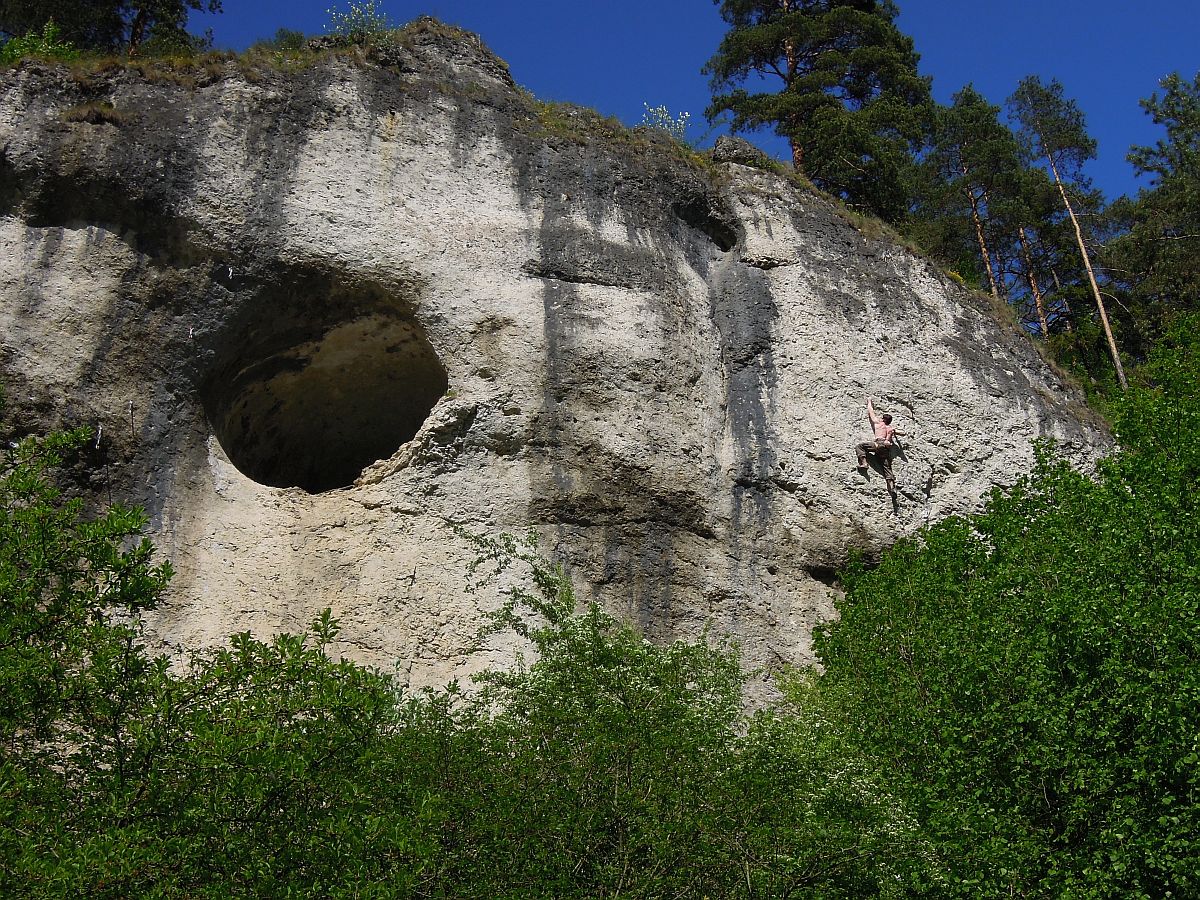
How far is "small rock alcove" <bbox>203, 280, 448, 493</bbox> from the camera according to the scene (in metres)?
13.8

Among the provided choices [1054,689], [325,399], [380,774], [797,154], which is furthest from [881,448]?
[797,154]

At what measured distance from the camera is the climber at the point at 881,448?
46.7 feet

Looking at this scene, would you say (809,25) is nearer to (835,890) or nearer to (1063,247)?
(1063,247)

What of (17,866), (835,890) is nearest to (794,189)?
(835,890)

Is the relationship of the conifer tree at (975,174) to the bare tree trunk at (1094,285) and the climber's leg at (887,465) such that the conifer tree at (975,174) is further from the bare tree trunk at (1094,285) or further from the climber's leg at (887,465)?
the climber's leg at (887,465)

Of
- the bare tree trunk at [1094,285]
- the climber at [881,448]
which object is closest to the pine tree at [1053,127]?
the bare tree trunk at [1094,285]

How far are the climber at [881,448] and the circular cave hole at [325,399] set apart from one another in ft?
17.9

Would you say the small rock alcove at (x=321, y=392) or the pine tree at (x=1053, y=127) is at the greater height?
the pine tree at (x=1053, y=127)

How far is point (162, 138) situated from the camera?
44.8 feet

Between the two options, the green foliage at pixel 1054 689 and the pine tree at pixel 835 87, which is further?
the pine tree at pixel 835 87

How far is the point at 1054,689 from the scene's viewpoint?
9898 mm

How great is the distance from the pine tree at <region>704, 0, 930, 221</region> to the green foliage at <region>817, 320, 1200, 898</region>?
29.9 feet

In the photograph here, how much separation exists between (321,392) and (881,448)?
24.2 ft

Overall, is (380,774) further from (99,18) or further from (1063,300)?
(1063,300)
